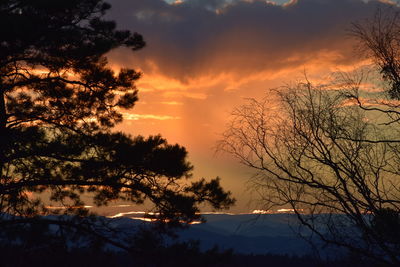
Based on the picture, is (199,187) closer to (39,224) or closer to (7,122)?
(39,224)

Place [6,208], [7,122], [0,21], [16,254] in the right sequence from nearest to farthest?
[0,21] < [7,122] < [6,208] < [16,254]

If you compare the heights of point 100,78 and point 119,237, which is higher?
point 100,78

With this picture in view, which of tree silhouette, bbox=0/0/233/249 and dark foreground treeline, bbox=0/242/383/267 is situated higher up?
tree silhouette, bbox=0/0/233/249

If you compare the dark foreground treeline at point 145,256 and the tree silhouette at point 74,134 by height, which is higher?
the tree silhouette at point 74,134

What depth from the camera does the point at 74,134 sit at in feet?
31.7

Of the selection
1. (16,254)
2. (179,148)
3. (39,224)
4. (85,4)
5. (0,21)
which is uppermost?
(85,4)

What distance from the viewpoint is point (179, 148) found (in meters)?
9.69

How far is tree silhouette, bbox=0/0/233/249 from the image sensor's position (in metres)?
8.98

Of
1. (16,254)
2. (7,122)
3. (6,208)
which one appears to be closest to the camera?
(7,122)

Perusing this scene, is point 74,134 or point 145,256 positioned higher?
point 74,134

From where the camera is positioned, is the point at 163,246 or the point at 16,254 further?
the point at 16,254

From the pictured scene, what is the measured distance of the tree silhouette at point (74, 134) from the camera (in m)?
8.98

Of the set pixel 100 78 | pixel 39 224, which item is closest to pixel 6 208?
pixel 39 224

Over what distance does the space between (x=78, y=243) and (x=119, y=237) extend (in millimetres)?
1033
